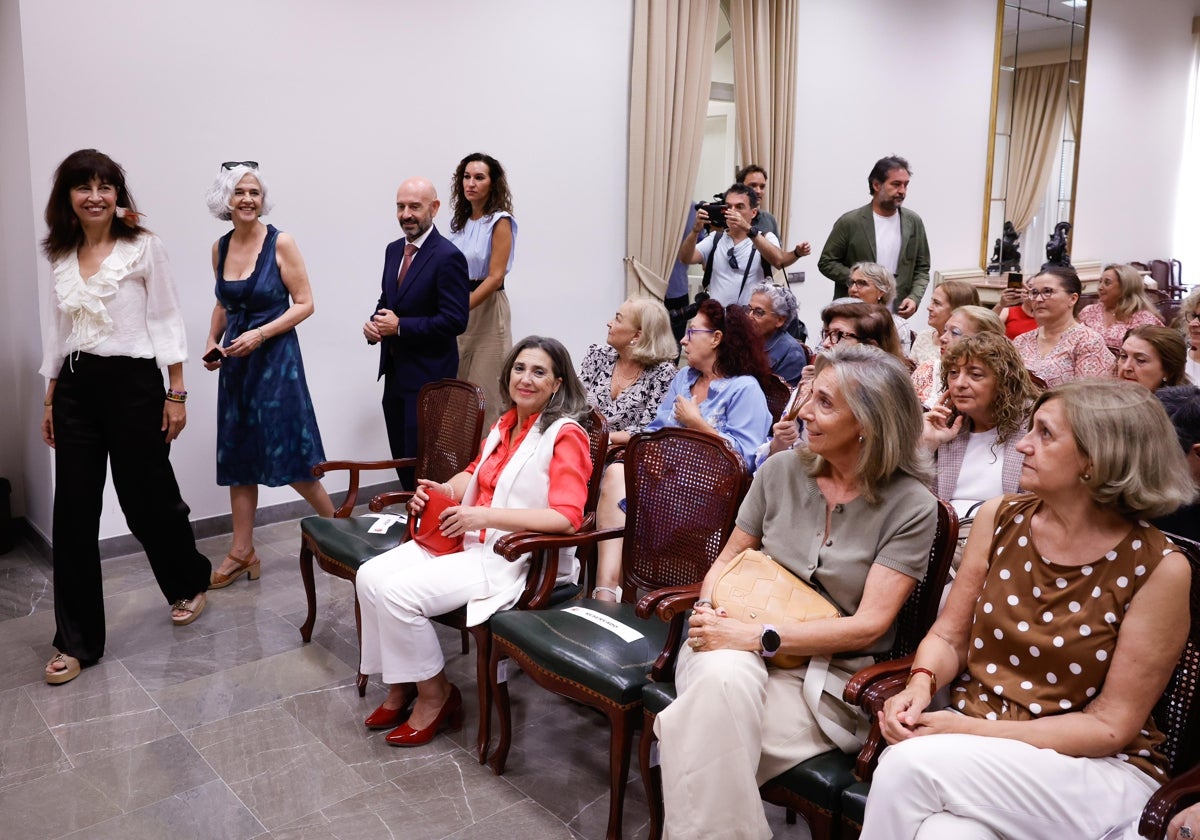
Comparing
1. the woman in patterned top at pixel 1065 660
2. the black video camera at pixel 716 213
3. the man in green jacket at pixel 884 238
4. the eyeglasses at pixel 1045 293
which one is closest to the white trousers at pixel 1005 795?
the woman in patterned top at pixel 1065 660

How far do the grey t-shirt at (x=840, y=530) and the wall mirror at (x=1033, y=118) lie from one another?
7373 millimetres

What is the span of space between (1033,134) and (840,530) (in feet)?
27.0

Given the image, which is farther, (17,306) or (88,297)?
(17,306)

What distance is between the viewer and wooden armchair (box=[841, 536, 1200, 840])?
5.17 ft

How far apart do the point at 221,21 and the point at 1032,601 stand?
13.9ft

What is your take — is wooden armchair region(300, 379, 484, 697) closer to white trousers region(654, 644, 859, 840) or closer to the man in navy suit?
the man in navy suit

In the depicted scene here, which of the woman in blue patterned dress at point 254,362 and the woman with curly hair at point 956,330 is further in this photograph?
the woman in blue patterned dress at point 254,362

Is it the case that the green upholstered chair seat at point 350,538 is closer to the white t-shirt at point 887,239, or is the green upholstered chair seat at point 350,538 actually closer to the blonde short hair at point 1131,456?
the blonde short hair at point 1131,456

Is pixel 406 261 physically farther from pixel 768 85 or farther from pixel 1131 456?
pixel 768 85

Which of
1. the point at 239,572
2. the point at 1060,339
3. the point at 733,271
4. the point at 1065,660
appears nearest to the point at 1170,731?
the point at 1065,660

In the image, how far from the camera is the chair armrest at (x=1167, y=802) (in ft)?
5.12

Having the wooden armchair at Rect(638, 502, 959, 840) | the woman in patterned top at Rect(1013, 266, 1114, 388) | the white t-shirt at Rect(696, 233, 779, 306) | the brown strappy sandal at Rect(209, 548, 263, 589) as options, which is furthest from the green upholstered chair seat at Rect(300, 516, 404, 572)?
the woman in patterned top at Rect(1013, 266, 1114, 388)

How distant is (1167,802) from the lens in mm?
1567

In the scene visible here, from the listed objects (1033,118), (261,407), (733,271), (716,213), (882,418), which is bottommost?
(261,407)
